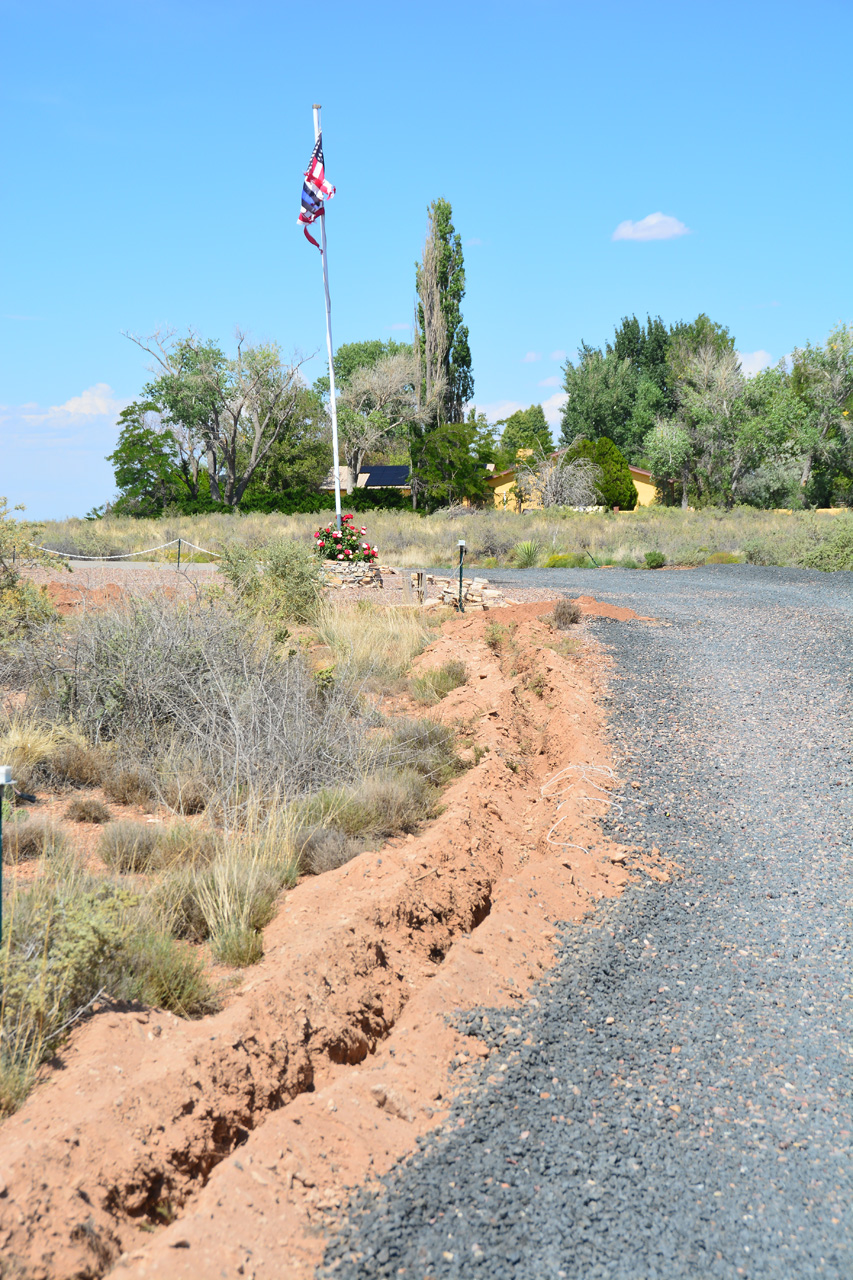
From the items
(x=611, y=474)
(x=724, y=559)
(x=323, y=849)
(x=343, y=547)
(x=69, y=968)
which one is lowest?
(x=323, y=849)

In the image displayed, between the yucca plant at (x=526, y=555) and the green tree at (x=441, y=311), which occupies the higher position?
the green tree at (x=441, y=311)

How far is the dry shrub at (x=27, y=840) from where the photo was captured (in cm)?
456

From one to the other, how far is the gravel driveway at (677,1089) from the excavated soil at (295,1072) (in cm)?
17

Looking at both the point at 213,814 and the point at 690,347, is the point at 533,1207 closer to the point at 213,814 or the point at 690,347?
the point at 213,814

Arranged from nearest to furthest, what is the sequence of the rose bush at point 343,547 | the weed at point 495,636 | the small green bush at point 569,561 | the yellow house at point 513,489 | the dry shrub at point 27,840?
the dry shrub at point 27,840
the weed at point 495,636
the rose bush at point 343,547
the small green bush at point 569,561
the yellow house at point 513,489

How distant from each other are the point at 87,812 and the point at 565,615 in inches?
299

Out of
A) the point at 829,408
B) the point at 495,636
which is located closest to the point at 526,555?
the point at 495,636

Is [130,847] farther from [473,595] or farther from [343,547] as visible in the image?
[343,547]

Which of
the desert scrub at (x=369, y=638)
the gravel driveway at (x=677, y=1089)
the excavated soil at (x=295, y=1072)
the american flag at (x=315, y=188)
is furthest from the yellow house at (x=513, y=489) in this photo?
the excavated soil at (x=295, y=1072)

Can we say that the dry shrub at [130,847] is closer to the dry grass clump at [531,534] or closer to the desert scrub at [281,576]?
the desert scrub at [281,576]

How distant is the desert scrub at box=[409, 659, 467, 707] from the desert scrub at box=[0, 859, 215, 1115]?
476 centimetres

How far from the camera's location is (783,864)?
16.1 ft

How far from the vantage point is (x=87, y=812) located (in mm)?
5309

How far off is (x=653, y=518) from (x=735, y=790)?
86.7 feet
